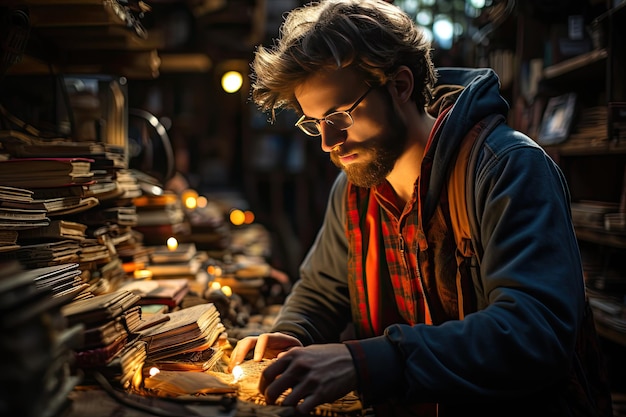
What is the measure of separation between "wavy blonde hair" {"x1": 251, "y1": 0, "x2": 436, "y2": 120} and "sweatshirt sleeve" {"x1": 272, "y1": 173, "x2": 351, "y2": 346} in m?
0.55

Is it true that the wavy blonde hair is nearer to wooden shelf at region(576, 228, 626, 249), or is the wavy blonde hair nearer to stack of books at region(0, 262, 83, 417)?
stack of books at region(0, 262, 83, 417)

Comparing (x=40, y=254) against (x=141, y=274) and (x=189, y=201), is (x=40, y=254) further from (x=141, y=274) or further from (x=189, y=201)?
(x=189, y=201)

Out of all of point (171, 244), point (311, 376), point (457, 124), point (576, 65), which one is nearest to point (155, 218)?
point (171, 244)

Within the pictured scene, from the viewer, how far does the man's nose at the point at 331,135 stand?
6.70ft

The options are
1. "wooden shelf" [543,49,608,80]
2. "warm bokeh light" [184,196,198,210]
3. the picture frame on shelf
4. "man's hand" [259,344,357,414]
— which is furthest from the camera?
"warm bokeh light" [184,196,198,210]

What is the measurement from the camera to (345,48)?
1952mm

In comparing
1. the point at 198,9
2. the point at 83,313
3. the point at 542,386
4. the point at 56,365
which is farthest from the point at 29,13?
the point at 198,9

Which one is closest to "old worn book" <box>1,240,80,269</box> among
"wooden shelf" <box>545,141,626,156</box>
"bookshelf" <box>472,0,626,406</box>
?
"bookshelf" <box>472,0,626,406</box>

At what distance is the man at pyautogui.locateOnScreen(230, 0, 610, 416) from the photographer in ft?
4.56

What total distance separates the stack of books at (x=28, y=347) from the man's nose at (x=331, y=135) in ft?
3.98

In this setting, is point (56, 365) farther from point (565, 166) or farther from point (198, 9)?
point (198, 9)

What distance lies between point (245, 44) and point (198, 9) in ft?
2.05

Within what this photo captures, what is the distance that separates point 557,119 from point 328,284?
2.68 m

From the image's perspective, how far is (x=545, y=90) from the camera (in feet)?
14.6
